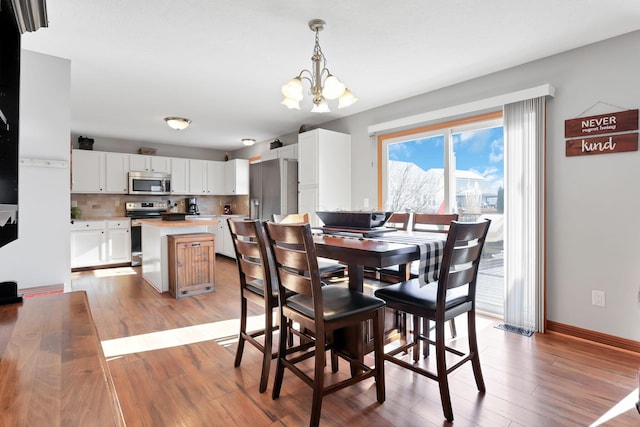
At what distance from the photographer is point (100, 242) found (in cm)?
559

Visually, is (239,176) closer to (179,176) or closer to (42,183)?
(179,176)

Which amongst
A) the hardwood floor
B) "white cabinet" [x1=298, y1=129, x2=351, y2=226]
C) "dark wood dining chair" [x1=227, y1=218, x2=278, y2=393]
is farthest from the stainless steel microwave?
"dark wood dining chair" [x1=227, y1=218, x2=278, y2=393]

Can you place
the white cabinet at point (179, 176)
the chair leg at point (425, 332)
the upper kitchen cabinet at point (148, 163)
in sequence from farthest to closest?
the white cabinet at point (179, 176), the upper kitchen cabinet at point (148, 163), the chair leg at point (425, 332)

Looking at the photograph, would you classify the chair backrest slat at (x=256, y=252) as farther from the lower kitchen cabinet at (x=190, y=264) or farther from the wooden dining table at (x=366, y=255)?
the lower kitchen cabinet at (x=190, y=264)

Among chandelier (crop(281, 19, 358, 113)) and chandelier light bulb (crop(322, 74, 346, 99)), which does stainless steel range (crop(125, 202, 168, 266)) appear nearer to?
chandelier (crop(281, 19, 358, 113))

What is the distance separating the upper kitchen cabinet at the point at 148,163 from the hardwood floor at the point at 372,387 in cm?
397

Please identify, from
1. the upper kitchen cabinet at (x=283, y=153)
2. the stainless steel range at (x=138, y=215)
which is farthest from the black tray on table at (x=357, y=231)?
the stainless steel range at (x=138, y=215)

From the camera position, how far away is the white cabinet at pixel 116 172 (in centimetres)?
588

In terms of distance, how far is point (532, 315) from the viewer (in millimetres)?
2869

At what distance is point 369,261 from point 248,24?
1.89 meters

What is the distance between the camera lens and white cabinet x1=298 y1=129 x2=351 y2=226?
4.40m

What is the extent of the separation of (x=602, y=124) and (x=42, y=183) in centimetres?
450

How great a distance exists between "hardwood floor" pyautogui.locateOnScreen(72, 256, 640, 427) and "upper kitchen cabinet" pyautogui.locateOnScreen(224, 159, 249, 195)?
4171 mm

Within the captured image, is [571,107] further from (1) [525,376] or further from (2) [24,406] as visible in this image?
(2) [24,406]
